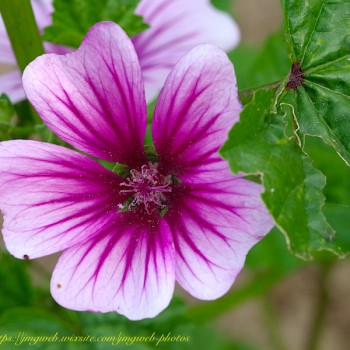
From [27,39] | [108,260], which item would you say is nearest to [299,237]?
[108,260]

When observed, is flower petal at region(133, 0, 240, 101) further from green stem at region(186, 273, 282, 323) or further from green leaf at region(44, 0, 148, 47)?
green stem at region(186, 273, 282, 323)

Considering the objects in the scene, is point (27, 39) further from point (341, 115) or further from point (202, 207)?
point (341, 115)

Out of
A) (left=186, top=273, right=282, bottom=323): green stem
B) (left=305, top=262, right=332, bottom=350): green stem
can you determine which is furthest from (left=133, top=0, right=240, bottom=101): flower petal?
(left=305, top=262, right=332, bottom=350): green stem

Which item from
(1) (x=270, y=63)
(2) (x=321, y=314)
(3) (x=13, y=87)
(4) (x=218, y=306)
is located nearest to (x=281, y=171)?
(3) (x=13, y=87)

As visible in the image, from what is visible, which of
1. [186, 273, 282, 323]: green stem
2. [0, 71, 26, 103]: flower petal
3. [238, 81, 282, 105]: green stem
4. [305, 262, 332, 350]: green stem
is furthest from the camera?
[305, 262, 332, 350]: green stem

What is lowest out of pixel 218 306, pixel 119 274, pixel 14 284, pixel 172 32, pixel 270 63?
pixel 218 306

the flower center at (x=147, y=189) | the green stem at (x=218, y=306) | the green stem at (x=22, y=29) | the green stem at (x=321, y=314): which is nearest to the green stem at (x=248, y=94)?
the flower center at (x=147, y=189)

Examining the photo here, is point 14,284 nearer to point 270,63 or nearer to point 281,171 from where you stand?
point 270,63
